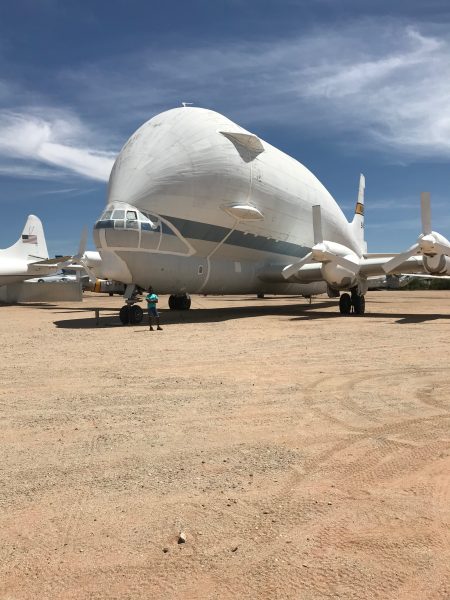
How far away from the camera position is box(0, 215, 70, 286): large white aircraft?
129 ft

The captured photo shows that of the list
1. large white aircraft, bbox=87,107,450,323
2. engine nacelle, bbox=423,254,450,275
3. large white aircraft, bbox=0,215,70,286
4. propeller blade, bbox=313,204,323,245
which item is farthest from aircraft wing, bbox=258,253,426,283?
large white aircraft, bbox=0,215,70,286

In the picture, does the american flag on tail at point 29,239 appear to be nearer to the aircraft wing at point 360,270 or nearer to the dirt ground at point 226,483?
the aircraft wing at point 360,270

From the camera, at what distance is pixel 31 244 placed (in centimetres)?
4444

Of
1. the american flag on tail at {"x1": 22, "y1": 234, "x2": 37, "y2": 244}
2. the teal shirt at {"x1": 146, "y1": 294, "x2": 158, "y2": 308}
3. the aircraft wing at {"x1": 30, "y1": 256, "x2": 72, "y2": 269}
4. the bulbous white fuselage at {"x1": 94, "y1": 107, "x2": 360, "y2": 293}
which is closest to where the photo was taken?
the teal shirt at {"x1": 146, "y1": 294, "x2": 158, "y2": 308}

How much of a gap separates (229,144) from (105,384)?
55.5ft

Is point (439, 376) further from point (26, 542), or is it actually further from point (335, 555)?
point (26, 542)

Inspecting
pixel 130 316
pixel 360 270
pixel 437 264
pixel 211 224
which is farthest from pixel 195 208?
pixel 437 264

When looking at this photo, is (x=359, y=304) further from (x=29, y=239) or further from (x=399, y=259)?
(x=29, y=239)

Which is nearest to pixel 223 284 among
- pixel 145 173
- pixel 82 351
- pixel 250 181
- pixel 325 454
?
pixel 250 181

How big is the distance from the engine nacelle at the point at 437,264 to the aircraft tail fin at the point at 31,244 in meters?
33.2

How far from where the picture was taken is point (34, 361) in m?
11.6

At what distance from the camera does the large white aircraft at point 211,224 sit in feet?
65.9

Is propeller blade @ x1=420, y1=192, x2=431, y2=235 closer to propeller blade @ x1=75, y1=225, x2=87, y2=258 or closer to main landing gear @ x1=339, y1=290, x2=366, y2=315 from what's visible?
main landing gear @ x1=339, y1=290, x2=366, y2=315

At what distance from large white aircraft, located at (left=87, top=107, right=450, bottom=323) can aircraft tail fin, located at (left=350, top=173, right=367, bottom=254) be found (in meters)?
12.5
